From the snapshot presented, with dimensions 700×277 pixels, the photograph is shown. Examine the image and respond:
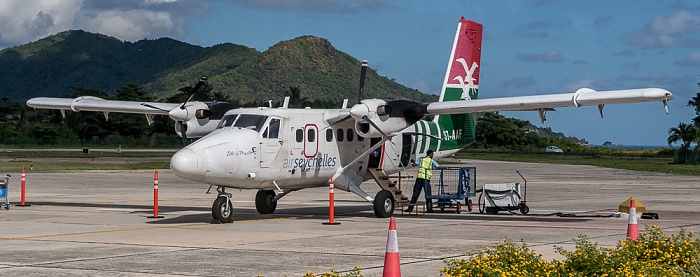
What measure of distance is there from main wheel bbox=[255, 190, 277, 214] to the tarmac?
42cm

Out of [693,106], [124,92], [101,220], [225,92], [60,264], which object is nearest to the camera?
[60,264]

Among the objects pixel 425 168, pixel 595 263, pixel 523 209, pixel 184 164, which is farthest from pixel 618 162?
pixel 595 263

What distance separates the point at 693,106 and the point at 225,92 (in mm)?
112670

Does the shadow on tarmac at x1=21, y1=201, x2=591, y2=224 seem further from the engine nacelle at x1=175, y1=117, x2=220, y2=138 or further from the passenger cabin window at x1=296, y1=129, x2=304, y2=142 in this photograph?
the engine nacelle at x1=175, y1=117, x2=220, y2=138

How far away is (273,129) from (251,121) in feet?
1.75

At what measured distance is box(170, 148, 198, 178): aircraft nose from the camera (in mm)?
18844

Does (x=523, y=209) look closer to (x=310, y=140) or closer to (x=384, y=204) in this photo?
(x=384, y=204)

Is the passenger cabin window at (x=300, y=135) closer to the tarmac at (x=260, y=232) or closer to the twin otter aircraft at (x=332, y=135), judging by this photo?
the twin otter aircraft at (x=332, y=135)

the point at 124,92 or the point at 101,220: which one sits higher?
the point at 124,92

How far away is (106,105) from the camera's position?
89.0 ft

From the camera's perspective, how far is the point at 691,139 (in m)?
96.9

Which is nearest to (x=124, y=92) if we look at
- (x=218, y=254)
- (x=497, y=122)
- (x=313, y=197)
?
(x=497, y=122)

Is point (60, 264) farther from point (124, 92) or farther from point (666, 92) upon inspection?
point (124, 92)

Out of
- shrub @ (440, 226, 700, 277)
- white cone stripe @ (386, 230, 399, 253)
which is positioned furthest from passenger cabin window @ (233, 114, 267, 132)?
white cone stripe @ (386, 230, 399, 253)
